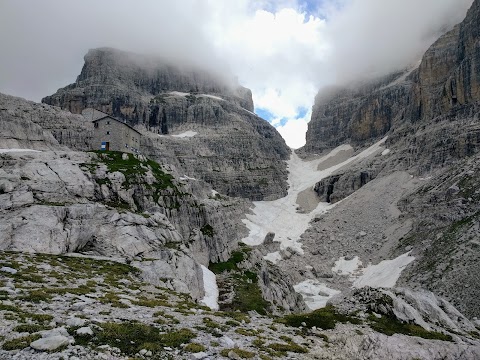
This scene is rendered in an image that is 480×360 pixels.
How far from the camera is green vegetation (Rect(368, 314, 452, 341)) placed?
67.7ft

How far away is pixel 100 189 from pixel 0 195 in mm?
13474

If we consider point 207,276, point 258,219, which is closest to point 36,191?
point 207,276

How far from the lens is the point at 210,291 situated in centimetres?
4509

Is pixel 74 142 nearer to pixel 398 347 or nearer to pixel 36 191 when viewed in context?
pixel 36 191

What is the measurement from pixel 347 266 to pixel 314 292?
59.3 ft

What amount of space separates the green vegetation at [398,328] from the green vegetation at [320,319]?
47.6 inches

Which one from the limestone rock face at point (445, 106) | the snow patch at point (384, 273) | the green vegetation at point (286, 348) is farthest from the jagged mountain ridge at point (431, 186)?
the green vegetation at point (286, 348)

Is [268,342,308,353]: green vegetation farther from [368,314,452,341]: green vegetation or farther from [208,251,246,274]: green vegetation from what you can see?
[208,251,246,274]: green vegetation

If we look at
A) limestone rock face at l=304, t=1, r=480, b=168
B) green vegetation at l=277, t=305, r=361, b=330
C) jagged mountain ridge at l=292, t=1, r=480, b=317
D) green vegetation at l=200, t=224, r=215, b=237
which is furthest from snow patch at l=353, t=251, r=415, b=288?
limestone rock face at l=304, t=1, r=480, b=168

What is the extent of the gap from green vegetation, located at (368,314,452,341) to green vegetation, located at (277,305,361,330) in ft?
3.97

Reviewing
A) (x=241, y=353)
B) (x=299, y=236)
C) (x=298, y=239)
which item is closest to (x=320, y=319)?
(x=241, y=353)

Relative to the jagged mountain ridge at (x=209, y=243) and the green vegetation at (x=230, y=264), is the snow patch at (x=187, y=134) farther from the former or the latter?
the green vegetation at (x=230, y=264)

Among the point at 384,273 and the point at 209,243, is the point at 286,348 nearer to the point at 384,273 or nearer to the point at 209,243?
the point at 209,243

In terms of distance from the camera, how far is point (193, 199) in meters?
63.9
